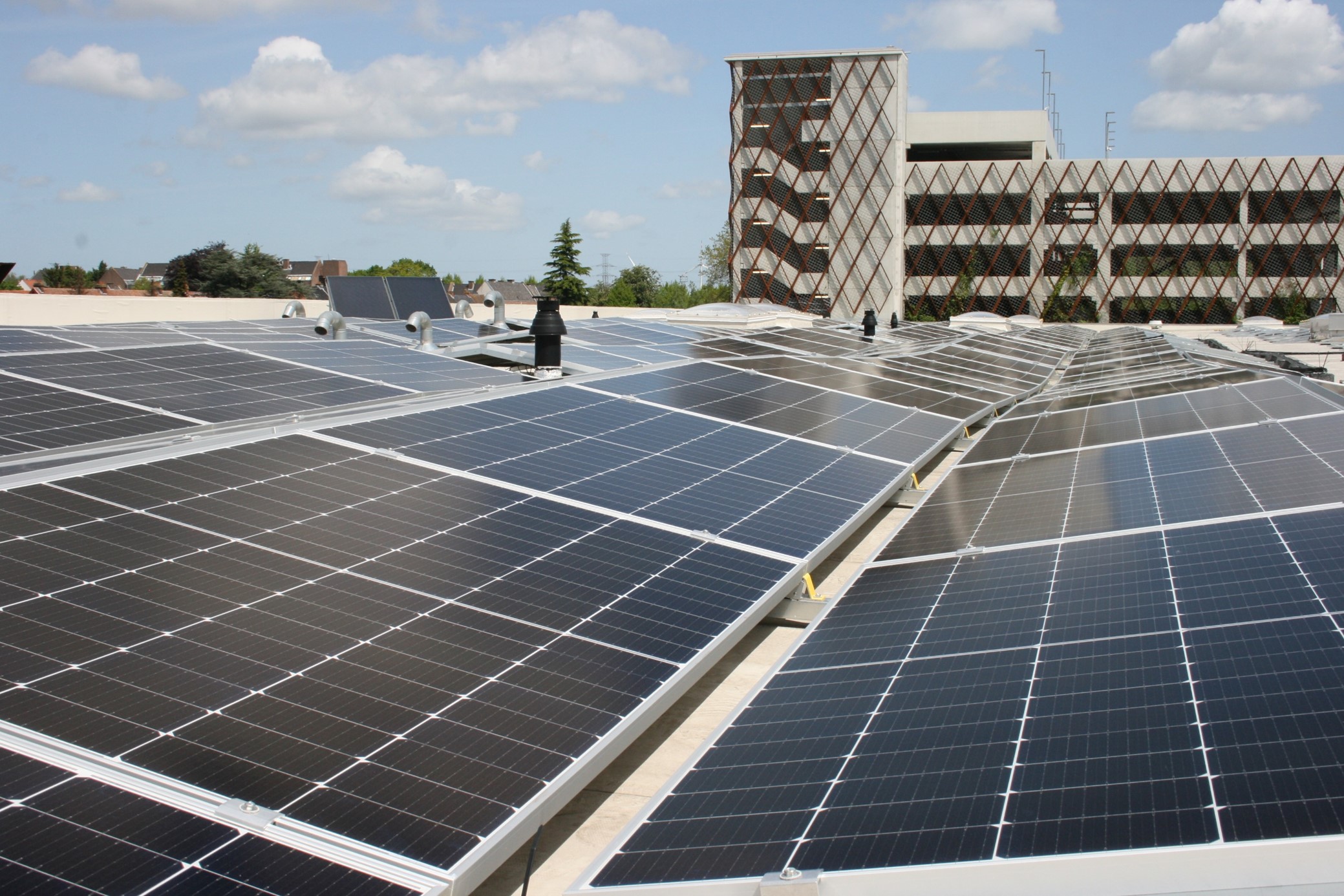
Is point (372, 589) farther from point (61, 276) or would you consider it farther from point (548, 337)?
point (61, 276)

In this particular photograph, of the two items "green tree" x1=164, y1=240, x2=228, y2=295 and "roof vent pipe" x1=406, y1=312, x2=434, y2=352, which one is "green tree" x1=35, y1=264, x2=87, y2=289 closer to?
"green tree" x1=164, y1=240, x2=228, y2=295

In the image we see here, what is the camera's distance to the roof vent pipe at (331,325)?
23.3 meters

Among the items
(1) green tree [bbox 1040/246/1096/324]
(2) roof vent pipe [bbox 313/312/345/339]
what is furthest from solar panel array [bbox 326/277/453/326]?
(1) green tree [bbox 1040/246/1096/324]

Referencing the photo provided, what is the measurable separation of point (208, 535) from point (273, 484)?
147 cm

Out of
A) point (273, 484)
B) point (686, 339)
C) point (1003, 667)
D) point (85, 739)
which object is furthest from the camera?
point (686, 339)

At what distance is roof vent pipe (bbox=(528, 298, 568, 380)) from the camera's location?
19.8 meters

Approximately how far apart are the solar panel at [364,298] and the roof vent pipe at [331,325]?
12.6 m

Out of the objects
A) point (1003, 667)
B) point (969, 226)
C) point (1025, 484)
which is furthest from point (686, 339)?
point (969, 226)

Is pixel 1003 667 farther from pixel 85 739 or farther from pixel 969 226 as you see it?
pixel 969 226

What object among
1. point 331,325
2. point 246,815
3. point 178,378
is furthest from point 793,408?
point 246,815

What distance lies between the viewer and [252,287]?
9262 centimetres

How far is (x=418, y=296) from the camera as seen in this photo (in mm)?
37969

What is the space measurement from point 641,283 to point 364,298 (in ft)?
357

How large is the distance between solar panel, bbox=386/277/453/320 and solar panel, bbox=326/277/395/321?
0.68 feet
